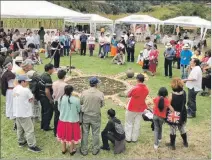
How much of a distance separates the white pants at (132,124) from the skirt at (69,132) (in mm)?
1271

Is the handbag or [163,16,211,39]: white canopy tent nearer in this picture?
the handbag

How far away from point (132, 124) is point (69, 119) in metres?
1.63

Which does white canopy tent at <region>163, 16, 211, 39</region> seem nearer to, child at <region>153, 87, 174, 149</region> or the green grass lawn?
the green grass lawn

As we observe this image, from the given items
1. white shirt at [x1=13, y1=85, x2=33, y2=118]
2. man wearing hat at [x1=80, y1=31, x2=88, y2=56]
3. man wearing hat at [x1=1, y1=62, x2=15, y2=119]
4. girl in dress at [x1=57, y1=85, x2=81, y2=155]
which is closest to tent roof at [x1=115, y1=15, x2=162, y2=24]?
man wearing hat at [x1=80, y1=31, x2=88, y2=56]

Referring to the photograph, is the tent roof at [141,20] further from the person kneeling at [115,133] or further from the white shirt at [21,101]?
the white shirt at [21,101]

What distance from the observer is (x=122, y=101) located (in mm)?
10461

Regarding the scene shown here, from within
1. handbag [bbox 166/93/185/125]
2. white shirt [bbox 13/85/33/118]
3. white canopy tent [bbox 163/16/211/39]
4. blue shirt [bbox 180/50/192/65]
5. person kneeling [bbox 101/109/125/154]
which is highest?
white canopy tent [bbox 163/16/211/39]

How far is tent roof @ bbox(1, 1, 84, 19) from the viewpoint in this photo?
58.3ft

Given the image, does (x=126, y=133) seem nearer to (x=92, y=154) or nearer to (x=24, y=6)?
(x=92, y=154)

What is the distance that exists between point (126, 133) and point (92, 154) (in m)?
1.05

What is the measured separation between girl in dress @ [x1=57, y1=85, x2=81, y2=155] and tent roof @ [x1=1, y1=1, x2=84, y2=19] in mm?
12383

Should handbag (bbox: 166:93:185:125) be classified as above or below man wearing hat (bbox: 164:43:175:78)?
below

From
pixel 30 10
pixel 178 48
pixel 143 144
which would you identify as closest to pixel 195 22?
pixel 178 48

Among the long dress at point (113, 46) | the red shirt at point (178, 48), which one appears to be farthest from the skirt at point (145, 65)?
the long dress at point (113, 46)
